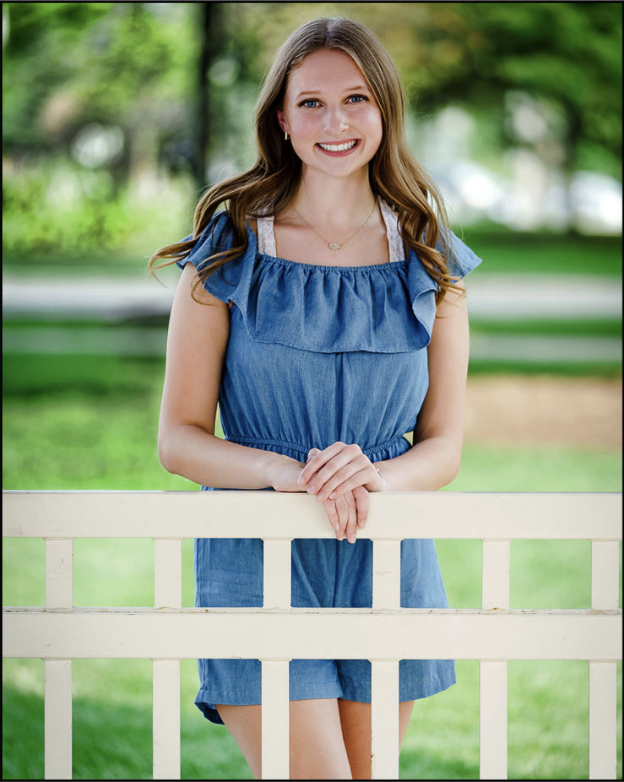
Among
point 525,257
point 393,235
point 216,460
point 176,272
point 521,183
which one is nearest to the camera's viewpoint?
point 216,460

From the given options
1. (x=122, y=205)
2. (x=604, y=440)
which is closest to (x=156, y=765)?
(x=604, y=440)

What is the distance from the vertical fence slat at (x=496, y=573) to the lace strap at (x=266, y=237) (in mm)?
735

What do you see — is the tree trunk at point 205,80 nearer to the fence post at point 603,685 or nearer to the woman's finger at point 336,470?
the woman's finger at point 336,470

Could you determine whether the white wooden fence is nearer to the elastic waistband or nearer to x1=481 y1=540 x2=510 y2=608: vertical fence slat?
x1=481 y1=540 x2=510 y2=608: vertical fence slat

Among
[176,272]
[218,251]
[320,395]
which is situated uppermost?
[176,272]

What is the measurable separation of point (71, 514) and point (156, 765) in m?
0.41

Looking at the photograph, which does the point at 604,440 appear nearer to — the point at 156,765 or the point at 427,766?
the point at 427,766

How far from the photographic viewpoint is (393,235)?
1.88m

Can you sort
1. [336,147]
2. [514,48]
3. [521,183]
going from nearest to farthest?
[336,147]
[514,48]
[521,183]

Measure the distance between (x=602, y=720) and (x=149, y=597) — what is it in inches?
136

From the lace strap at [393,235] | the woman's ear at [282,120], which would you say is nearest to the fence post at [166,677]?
the lace strap at [393,235]

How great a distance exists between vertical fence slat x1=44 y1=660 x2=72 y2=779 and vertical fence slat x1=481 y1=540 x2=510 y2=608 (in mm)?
652

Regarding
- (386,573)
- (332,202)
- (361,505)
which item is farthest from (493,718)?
(332,202)

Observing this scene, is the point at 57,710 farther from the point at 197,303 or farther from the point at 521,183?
the point at 521,183
